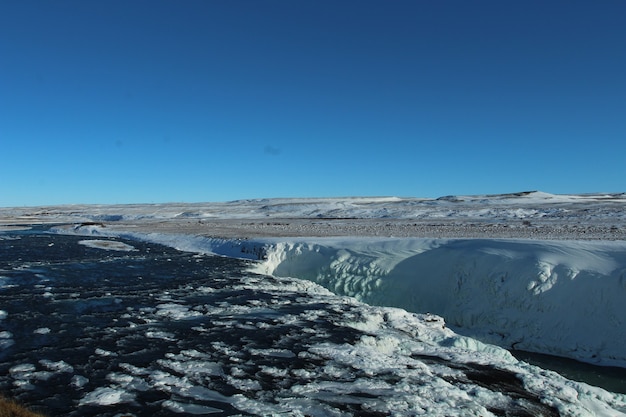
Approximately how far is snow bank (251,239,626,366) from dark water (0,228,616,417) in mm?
3394

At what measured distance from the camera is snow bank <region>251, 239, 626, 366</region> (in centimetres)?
1247

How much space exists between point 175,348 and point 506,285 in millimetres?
9863

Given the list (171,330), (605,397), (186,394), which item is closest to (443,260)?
(605,397)

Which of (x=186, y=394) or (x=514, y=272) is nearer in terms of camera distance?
(x=186, y=394)

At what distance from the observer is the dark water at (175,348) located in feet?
22.6

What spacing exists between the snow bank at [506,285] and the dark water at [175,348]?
3.39 m

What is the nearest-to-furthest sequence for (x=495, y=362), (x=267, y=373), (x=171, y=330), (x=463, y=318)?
(x=267, y=373) < (x=495, y=362) < (x=171, y=330) < (x=463, y=318)

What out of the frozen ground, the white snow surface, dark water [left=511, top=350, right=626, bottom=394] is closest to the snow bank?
the white snow surface

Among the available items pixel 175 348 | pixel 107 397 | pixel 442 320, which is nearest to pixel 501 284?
pixel 442 320

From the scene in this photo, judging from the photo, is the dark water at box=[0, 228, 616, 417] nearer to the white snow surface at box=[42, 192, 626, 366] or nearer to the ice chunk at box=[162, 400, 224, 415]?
the ice chunk at box=[162, 400, 224, 415]

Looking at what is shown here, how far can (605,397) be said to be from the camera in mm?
8258

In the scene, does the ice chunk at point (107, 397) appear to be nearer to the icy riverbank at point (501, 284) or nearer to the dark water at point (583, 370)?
the dark water at point (583, 370)

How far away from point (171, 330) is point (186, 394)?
349 cm

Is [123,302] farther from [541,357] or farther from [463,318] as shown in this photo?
[541,357]
